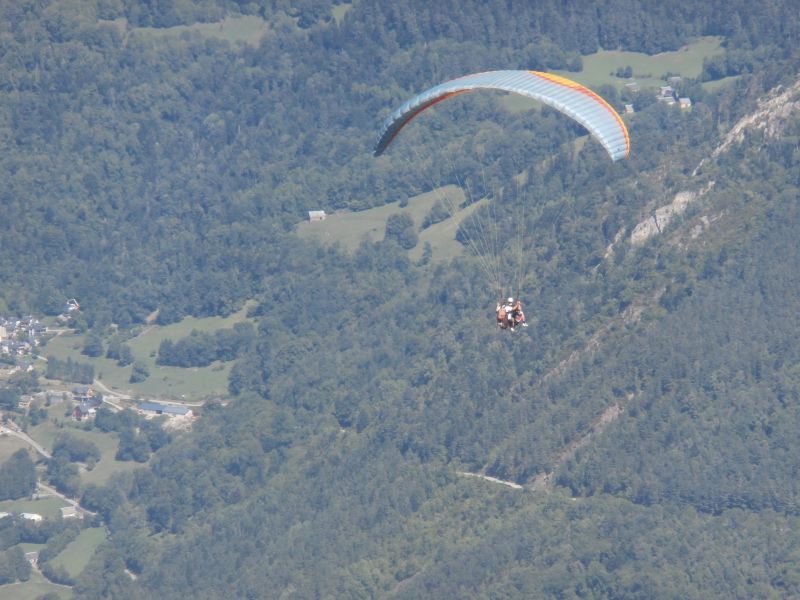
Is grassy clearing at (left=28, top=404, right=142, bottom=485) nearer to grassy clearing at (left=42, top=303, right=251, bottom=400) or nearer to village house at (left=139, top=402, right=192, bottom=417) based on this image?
village house at (left=139, top=402, right=192, bottom=417)

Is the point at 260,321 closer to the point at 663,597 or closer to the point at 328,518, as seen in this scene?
the point at 328,518

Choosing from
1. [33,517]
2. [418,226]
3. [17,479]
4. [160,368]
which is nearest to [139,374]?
[160,368]

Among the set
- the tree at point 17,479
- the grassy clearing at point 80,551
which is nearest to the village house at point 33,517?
the tree at point 17,479

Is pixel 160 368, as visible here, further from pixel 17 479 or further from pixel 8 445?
pixel 17 479

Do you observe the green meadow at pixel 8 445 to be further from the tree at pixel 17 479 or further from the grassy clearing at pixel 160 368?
the grassy clearing at pixel 160 368

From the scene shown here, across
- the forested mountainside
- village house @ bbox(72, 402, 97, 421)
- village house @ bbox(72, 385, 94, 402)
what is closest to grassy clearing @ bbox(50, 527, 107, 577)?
the forested mountainside

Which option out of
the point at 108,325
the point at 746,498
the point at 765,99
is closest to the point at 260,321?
the point at 108,325
